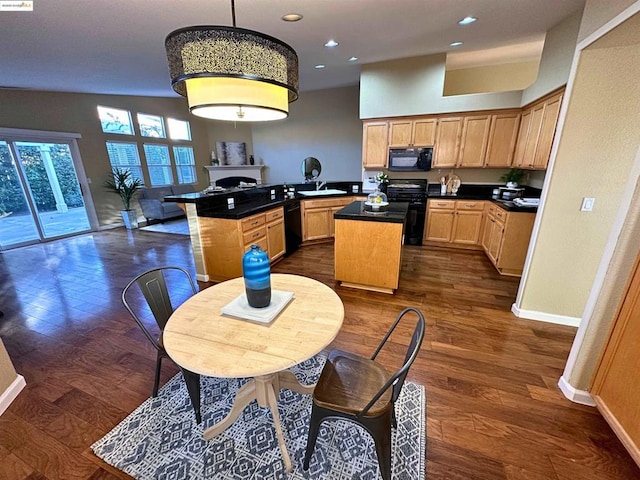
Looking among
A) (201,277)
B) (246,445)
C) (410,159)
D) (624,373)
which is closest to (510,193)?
(410,159)

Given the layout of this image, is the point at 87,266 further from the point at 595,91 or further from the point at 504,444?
the point at 595,91

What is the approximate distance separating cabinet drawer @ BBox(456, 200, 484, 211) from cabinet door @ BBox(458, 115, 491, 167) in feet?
2.14

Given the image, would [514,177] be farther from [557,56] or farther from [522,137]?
[557,56]

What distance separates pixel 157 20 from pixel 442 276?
13.7 ft

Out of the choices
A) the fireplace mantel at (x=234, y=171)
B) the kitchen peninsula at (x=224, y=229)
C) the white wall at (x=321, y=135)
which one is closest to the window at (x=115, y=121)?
the fireplace mantel at (x=234, y=171)

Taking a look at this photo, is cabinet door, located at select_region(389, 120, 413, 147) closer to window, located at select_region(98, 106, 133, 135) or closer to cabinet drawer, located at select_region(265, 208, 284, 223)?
cabinet drawer, located at select_region(265, 208, 284, 223)

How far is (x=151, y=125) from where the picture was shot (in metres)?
7.02

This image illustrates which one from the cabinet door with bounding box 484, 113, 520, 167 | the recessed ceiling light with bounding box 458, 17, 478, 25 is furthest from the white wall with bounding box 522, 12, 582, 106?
the recessed ceiling light with bounding box 458, 17, 478, 25

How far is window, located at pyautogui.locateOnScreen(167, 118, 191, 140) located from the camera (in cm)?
746

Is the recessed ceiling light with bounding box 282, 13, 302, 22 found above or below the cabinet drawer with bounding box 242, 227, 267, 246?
above

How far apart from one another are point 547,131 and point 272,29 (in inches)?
132

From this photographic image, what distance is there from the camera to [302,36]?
307 centimetres

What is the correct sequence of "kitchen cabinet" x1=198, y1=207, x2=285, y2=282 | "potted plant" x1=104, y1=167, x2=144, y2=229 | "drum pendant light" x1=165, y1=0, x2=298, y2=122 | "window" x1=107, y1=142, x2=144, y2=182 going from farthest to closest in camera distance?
"window" x1=107, y1=142, x2=144, y2=182
"potted plant" x1=104, y1=167, x2=144, y2=229
"kitchen cabinet" x1=198, y1=207, x2=285, y2=282
"drum pendant light" x1=165, y1=0, x2=298, y2=122

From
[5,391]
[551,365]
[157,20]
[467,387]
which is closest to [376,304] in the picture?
[467,387]
